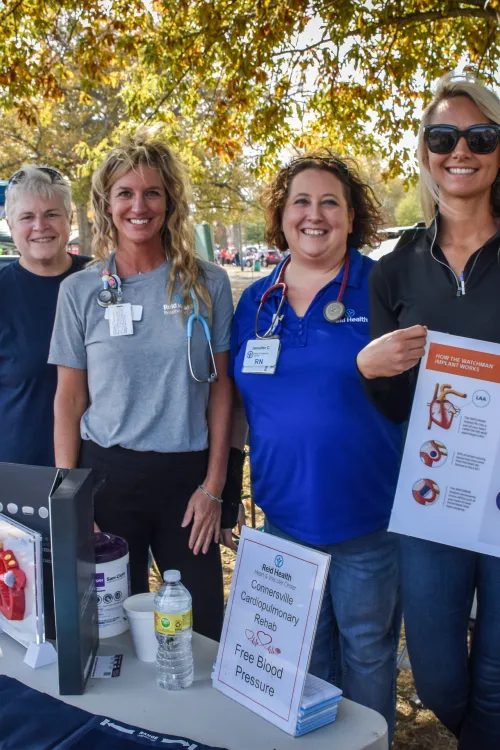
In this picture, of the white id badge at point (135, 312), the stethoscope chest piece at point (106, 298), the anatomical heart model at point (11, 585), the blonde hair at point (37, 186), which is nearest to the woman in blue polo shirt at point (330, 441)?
the white id badge at point (135, 312)

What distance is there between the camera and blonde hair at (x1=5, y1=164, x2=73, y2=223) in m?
2.86

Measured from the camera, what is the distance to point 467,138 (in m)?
1.85

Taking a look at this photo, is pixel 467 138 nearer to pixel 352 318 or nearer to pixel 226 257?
pixel 352 318

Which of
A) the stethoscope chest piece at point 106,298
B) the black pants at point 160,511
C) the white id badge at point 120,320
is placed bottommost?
the black pants at point 160,511

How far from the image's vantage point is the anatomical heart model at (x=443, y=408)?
1.83 m

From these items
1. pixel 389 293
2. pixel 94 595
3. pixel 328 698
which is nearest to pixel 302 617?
pixel 328 698

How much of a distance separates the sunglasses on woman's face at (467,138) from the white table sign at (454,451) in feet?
1.65

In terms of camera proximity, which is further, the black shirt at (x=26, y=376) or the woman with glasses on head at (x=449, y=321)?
the black shirt at (x=26, y=376)

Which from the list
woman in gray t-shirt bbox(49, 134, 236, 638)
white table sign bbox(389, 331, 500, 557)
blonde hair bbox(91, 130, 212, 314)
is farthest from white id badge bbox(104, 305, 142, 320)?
white table sign bbox(389, 331, 500, 557)

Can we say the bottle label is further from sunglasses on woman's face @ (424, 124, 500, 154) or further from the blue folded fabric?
sunglasses on woman's face @ (424, 124, 500, 154)

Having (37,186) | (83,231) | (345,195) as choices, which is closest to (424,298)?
(345,195)

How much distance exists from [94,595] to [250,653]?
0.45 m

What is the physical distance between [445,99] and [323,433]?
1.01m

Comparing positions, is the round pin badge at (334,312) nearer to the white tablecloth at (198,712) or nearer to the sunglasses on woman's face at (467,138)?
the sunglasses on woman's face at (467,138)
